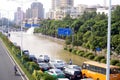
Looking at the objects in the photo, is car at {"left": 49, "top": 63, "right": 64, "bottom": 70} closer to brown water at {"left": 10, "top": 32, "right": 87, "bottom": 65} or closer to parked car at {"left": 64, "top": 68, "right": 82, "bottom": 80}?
parked car at {"left": 64, "top": 68, "right": 82, "bottom": 80}

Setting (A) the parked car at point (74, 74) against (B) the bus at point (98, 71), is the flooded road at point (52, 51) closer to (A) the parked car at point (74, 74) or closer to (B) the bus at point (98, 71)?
(B) the bus at point (98, 71)

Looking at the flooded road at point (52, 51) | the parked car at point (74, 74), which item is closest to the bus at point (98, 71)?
the parked car at point (74, 74)

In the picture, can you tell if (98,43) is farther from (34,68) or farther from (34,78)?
(34,78)

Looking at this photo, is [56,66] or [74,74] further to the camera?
[56,66]

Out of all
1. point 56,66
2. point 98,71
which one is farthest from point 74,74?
point 56,66

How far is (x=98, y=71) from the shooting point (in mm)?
22359

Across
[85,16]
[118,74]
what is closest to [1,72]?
[118,74]

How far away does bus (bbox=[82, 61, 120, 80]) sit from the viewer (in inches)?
833

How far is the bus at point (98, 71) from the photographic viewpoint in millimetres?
21156

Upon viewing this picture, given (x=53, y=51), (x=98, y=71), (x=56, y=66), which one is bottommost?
(x=53, y=51)

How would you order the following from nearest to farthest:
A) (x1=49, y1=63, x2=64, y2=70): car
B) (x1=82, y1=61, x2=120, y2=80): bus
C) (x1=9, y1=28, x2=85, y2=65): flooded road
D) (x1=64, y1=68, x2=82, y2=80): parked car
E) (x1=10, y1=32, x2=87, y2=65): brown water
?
(x1=82, y1=61, x2=120, y2=80): bus → (x1=64, y1=68, x2=82, y2=80): parked car → (x1=49, y1=63, x2=64, y2=70): car → (x1=10, y1=32, x2=87, y2=65): brown water → (x1=9, y1=28, x2=85, y2=65): flooded road

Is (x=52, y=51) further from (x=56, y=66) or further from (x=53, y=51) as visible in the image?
(x=56, y=66)

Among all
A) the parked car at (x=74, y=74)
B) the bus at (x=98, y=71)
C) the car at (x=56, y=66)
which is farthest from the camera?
the car at (x=56, y=66)

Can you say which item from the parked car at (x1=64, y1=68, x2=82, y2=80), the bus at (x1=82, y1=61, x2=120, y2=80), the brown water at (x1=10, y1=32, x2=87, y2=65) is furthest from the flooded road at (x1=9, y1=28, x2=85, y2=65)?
the parked car at (x1=64, y1=68, x2=82, y2=80)
